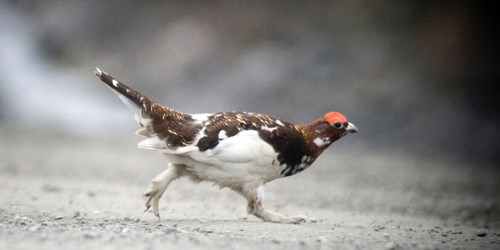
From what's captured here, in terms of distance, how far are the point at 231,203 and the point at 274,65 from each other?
9.81 meters

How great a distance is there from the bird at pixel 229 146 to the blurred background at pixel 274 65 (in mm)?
7054

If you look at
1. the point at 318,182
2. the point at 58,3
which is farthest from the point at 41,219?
the point at 58,3

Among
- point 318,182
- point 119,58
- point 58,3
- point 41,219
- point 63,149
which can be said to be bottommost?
point 41,219

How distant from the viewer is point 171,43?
21875mm

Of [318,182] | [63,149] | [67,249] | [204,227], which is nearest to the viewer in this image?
[67,249]

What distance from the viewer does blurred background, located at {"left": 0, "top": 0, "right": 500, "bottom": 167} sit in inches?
635

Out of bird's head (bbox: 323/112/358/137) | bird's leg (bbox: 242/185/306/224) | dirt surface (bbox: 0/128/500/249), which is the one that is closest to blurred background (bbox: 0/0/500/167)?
dirt surface (bbox: 0/128/500/249)

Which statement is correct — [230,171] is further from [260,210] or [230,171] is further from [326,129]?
[326,129]

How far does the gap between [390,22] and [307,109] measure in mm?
2911

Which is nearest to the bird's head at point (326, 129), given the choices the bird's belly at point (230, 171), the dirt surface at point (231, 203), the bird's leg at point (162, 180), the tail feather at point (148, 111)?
the bird's belly at point (230, 171)

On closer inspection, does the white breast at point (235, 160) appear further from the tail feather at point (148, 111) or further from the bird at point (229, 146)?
the tail feather at point (148, 111)

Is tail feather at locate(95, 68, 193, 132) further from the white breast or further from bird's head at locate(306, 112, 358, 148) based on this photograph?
bird's head at locate(306, 112, 358, 148)

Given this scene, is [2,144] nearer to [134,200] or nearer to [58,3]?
[134,200]

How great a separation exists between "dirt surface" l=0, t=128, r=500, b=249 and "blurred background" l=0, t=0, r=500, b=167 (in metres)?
1.48
